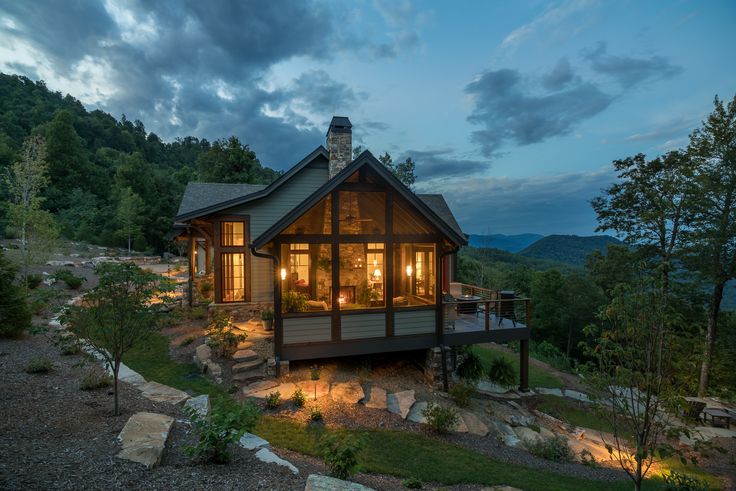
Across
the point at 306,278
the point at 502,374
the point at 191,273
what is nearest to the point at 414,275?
the point at 306,278

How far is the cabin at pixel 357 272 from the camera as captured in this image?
306 inches

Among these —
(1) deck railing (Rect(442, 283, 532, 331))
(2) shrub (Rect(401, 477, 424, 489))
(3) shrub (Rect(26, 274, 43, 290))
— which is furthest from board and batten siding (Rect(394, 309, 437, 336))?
(3) shrub (Rect(26, 274, 43, 290))

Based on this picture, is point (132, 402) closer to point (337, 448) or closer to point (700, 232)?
point (337, 448)

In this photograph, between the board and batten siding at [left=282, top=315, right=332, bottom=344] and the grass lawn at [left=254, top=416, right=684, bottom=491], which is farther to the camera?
the board and batten siding at [left=282, top=315, right=332, bottom=344]

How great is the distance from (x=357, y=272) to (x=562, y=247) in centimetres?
8182

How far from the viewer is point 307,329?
7.84m

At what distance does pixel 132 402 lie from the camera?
5480mm

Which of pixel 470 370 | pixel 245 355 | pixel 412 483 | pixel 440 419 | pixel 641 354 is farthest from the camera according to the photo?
pixel 470 370

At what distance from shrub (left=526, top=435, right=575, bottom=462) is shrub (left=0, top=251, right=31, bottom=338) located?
12.6 metres

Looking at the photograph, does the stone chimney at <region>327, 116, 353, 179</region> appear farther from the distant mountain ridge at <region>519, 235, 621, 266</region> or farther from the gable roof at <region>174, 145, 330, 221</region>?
the distant mountain ridge at <region>519, 235, 621, 266</region>

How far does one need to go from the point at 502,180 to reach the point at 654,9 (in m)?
38.2

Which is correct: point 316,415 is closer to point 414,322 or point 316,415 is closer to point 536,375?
point 414,322

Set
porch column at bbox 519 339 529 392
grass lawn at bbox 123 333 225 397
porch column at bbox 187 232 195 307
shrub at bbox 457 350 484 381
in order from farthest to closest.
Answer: porch column at bbox 187 232 195 307
porch column at bbox 519 339 529 392
shrub at bbox 457 350 484 381
grass lawn at bbox 123 333 225 397

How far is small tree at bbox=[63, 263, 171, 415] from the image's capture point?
471cm
